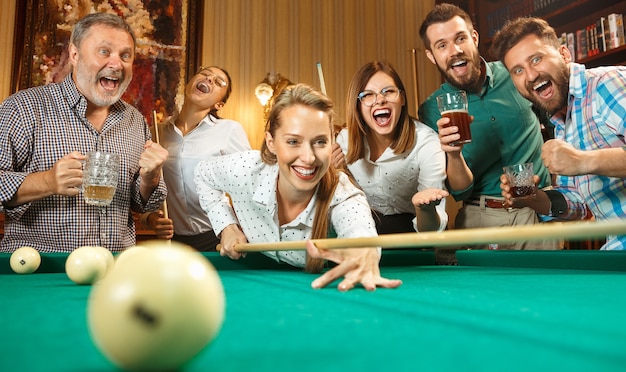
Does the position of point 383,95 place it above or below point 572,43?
below

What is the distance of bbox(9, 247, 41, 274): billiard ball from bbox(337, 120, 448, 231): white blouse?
160 centimetres

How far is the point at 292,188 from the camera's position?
210 centimetres

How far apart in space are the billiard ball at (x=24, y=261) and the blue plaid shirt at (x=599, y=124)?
2.35 metres

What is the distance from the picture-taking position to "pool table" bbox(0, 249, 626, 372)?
62 centimetres

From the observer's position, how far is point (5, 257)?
5.78 feet

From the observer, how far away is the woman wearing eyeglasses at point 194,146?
10.6 ft

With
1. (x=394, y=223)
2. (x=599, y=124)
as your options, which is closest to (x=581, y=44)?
(x=599, y=124)

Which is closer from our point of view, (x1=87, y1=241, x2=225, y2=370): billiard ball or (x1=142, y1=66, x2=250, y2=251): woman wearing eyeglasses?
(x1=87, y1=241, x2=225, y2=370): billiard ball

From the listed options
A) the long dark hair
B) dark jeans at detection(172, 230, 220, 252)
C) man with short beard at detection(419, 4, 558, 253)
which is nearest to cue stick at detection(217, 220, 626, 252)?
the long dark hair

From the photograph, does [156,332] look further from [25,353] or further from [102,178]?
[102,178]

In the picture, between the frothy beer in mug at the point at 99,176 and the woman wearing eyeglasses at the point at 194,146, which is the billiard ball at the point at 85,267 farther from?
the woman wearing eyeglasses at the point at 194,146

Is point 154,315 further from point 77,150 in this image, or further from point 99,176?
point 77,150

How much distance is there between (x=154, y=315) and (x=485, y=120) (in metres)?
2.67

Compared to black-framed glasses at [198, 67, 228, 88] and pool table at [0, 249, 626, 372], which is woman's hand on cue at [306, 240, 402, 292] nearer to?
pool table at [0, 249, 626, 372]
